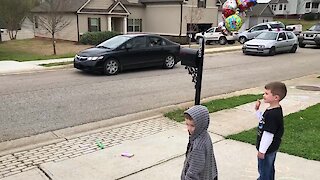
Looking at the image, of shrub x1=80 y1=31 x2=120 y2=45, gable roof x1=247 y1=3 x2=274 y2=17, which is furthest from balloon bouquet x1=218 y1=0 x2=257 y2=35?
gable roof x1=247 y1=3 x2=274 y2=17

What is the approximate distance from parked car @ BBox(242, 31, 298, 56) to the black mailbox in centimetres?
1637

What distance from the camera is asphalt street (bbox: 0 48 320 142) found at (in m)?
7.46

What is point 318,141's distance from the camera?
5617 mm

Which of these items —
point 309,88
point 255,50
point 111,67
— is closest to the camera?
point 309,88

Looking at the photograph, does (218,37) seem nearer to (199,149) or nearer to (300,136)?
(300,136)

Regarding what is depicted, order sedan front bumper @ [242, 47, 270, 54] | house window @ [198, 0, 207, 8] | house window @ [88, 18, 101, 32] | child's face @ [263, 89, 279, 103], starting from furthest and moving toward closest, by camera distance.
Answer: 1. house window @ [198, 0, 207, 8]
2. house window @ [88, 18, 101, 32]
3. sedan front bumper @ [242, 47, 270, 54]
4. child's face @ [263, 89, 279, 103]

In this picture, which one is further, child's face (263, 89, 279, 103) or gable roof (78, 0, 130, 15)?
gable roof (78, 0, 130, 15)

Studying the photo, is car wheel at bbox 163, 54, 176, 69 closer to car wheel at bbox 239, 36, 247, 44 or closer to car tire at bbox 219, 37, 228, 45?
car tire at bbox 219, 37, 228, 45

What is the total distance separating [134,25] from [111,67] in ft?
82.4

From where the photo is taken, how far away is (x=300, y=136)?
19.3ft

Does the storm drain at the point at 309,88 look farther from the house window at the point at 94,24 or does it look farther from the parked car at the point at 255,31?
the house window at the point at 94,24

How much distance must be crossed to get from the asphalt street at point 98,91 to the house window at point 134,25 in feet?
72.7

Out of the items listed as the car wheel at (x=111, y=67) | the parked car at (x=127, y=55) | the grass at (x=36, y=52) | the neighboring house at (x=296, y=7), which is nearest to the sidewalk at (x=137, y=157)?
the car wheel at (x=111, y=67)

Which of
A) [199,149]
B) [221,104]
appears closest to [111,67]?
[221,104]
